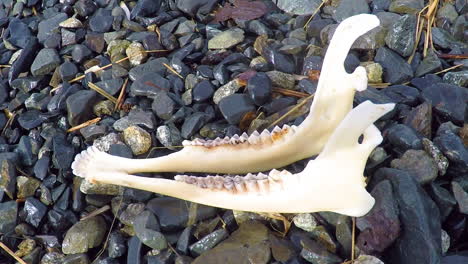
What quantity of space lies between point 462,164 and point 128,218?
131 centimetres

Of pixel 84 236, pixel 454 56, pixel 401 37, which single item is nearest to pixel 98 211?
pixel 84 236

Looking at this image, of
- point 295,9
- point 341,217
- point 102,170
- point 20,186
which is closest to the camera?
point 341,217

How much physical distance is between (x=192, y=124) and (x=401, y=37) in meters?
1.11

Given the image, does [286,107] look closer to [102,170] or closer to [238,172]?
[238,172]

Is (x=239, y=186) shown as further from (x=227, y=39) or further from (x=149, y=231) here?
(x=227, y=39)

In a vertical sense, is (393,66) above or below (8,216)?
above

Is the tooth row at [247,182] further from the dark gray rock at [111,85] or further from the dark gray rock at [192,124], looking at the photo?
the dark gray rock at [111,85]

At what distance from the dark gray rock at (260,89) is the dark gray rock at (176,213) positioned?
1.94 ft

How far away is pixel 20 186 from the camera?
218 centimetres

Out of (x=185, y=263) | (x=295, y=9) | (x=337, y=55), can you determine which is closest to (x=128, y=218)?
(x=185, y=263)

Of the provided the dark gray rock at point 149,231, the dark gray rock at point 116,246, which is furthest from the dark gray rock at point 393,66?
the dark gray rock at point 116,246

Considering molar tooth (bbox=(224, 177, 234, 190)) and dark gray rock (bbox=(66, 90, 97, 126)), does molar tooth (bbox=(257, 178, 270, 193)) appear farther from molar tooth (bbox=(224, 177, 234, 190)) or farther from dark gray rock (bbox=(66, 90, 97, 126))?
dark gray rock (bbox=(66, 90, 97, 126))

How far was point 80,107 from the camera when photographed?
7.77 feet

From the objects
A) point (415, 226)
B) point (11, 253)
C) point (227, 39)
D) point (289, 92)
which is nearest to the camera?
point (415, 226)
